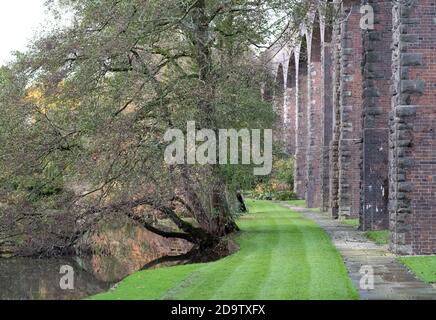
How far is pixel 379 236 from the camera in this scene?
2106 cm

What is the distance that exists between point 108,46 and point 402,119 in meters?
6.61

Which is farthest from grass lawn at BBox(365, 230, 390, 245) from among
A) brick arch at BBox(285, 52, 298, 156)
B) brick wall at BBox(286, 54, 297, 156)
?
brick wall at BBox(286, 54, 297, 156)

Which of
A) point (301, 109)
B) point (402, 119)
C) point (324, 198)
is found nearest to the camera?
point (402, 119)

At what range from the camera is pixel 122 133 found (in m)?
17.8

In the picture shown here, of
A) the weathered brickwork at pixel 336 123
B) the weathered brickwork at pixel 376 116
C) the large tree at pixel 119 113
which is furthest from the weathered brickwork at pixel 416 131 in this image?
the weathered brickwork at pixel 336 123

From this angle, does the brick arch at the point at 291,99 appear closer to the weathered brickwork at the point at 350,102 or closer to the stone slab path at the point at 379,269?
the weathered brickwork at the point at 350,102

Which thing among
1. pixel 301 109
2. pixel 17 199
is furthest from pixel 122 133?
pixel 301 109

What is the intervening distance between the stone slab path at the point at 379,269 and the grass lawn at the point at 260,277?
0.86 ft

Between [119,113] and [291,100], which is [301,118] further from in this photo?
[119,113]

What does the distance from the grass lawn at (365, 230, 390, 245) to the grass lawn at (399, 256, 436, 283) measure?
11.7 feet

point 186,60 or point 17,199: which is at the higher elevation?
point 186,60
